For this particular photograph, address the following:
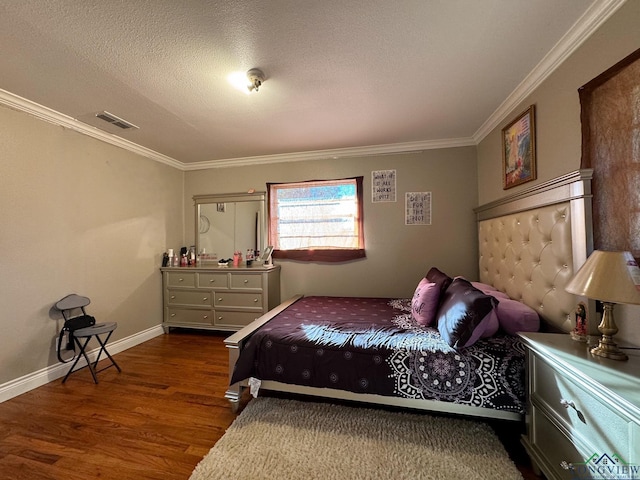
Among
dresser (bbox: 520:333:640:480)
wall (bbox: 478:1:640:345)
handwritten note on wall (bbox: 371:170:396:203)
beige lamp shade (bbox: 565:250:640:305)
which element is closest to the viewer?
dresser (bbox: 520:333:640:480)

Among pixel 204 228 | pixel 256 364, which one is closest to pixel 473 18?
pixel 256 364

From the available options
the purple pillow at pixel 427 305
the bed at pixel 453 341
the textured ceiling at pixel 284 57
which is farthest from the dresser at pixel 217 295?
the purple pillow at pixel 427 305

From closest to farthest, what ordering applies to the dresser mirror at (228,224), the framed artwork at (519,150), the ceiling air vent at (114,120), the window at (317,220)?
the framed artwork at (519,150) < the ceiling air vent at (114,120) < the window at (317,220) < the dresser mirror at (228,224)

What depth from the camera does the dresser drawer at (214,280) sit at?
3377 millimetres

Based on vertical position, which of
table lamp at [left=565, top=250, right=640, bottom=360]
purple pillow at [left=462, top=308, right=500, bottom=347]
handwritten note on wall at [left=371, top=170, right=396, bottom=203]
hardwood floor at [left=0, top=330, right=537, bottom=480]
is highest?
handwritten note on wall at [left=371, top=170, right=396, bottom=203]

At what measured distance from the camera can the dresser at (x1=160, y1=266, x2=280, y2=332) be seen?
3.30 metres

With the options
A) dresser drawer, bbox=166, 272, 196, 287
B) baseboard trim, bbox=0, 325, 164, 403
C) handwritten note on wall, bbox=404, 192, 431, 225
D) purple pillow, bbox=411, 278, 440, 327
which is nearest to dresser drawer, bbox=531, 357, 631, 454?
purple pillow, bbox=411, 278, 440, 327

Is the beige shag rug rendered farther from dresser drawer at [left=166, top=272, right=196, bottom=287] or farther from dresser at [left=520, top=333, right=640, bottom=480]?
dresser drawer at [left=166, top=272, right=196, bottom=287]

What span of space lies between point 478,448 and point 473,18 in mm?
2340

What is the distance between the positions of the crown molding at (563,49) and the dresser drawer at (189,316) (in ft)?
12.5

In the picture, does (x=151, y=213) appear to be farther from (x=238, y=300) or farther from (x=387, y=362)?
(x=387, y=362)

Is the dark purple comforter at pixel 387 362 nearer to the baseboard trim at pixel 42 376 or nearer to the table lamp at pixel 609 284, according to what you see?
the table lamp at pixel 609 284

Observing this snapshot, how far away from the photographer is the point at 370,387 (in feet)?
5.58

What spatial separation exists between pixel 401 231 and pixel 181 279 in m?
2.91
